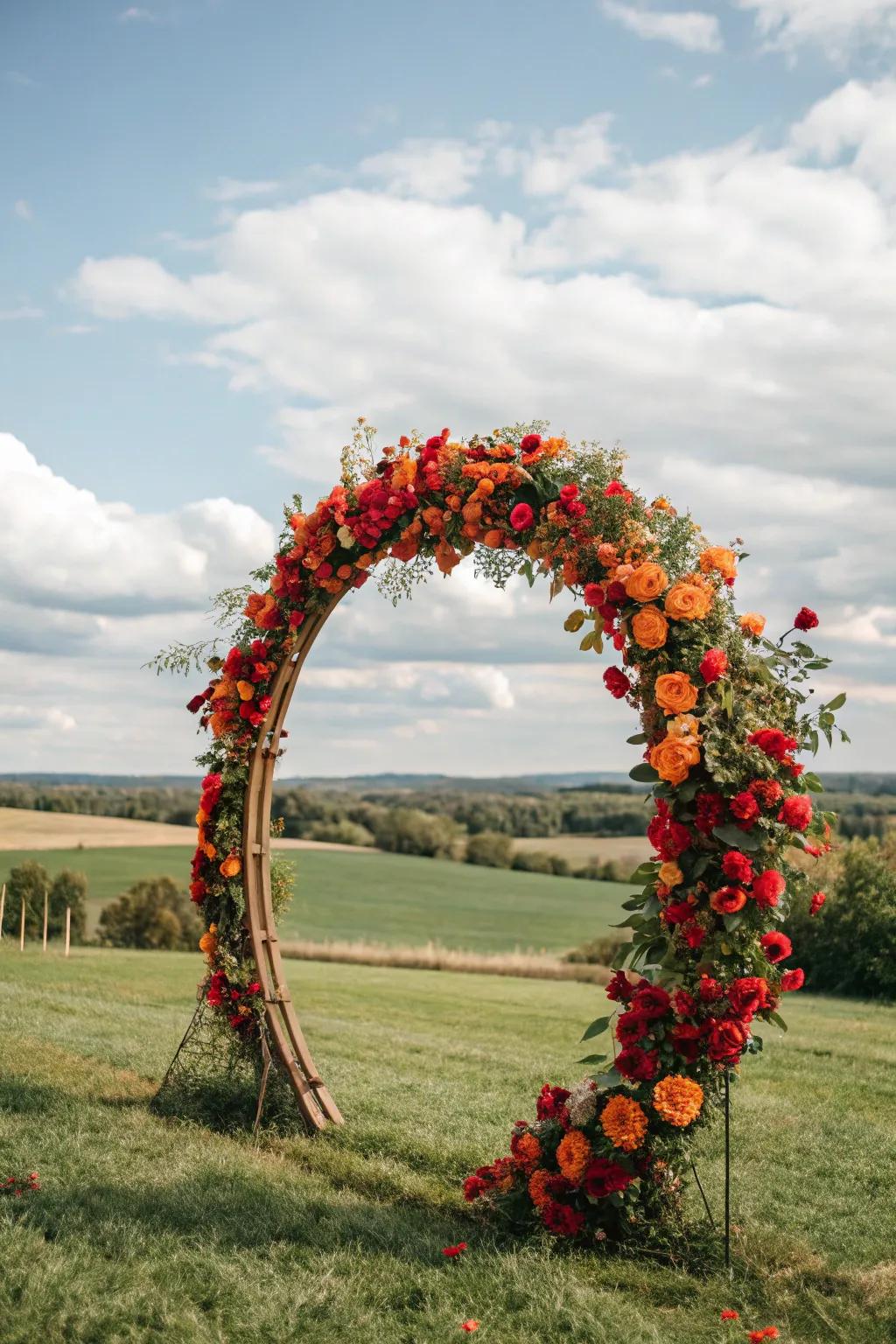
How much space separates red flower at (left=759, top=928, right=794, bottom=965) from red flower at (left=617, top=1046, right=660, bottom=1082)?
724 millimetres

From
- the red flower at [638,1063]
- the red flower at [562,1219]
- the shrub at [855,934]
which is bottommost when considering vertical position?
the shrub at [855,934]

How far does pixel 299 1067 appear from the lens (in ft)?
23.3

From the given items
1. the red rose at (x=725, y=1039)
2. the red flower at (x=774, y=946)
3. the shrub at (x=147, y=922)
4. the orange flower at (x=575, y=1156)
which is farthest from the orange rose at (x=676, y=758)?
the shrub at (x=147, y=922)

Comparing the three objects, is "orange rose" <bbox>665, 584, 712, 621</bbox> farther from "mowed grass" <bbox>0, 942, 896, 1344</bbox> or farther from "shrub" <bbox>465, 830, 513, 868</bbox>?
"shrub" <bbox>465, 830, 513, 868</bbox>

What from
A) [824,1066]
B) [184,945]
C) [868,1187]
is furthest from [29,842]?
[868,1187]

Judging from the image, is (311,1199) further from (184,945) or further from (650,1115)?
(184,945)

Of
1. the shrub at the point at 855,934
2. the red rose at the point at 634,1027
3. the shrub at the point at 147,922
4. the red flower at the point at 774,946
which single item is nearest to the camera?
the red flower at the point at 774,946

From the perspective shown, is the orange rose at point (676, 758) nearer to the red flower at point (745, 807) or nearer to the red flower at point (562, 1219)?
the red flower at point (745, 807)

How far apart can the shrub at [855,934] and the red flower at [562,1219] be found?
15130mm

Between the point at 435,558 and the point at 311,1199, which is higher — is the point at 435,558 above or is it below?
above

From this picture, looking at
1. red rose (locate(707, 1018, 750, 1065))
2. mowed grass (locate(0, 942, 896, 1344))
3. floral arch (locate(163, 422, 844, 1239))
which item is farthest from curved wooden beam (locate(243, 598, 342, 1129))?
red rose (locate(707, 1018, 750, 1065))

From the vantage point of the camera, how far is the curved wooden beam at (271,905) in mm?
7039

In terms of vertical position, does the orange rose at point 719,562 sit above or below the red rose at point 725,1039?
above

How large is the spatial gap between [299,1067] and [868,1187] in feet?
12.1
